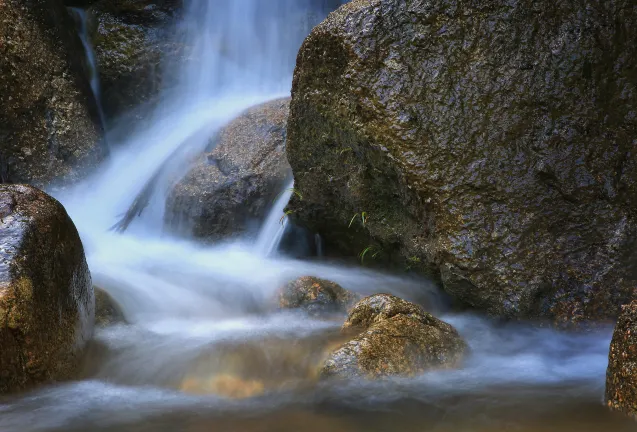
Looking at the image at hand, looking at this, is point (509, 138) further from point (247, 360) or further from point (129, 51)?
point (129, 51)

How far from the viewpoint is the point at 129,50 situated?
9.02m

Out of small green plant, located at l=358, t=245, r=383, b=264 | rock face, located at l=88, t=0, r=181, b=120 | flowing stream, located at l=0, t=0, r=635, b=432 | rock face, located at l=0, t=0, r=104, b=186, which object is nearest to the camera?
flowing stream, located at l=0, t=0, r=635, b=432

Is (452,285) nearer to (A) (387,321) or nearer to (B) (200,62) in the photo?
(A) (387,321)

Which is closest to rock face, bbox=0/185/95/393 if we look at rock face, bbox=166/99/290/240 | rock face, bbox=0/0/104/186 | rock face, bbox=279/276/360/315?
rock face, bbox=279/276/360/315

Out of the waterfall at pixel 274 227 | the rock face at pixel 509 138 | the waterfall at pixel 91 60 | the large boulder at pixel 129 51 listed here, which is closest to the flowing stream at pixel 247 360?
the waterfall at pixel 274 227

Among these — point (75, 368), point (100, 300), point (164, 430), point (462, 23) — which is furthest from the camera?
point (100, 300)

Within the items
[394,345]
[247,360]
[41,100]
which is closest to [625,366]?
[394,345]

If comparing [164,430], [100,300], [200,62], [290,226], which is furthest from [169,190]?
[164,430]

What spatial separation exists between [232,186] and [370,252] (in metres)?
1.98

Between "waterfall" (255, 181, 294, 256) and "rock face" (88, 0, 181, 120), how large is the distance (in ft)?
12.2

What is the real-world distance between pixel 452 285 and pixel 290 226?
2399mm

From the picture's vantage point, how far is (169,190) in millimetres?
7242

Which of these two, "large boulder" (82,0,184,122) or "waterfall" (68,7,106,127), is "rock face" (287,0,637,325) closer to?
"large boulder" (82,0,184,122)

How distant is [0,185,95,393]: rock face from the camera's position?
135 inches
